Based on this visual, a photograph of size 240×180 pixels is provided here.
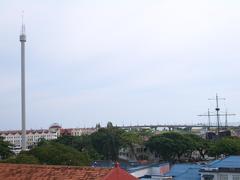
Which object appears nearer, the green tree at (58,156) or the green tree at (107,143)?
the green tree at (58,156)

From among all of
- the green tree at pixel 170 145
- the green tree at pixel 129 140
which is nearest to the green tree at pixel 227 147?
the green tree at pixel 170 145

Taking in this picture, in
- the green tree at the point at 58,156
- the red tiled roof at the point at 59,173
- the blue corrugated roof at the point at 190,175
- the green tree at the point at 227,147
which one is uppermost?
the red tiled roof at the point at 59,173

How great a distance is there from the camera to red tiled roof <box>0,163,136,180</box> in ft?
67.3

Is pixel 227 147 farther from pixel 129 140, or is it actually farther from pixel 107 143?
pixel 107 143

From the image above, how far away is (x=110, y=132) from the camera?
78250mm

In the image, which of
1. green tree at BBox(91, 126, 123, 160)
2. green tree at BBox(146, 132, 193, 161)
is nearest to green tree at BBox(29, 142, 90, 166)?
green tree at BBox(146, 132, 193, 161)

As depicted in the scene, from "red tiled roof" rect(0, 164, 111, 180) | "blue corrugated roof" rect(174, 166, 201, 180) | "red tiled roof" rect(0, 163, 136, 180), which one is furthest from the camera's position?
"blue corrugated roof" rect(174, 166, 201, 180)

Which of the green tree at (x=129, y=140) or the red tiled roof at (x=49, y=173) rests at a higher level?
the red tiled roof at (x=49, y=173)

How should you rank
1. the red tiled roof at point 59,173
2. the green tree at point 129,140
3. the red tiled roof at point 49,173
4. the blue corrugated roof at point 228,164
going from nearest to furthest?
the red tiled roof at point 59,173
the red tiled roof at point 49,173
the blue corrugated roof at point 228,164
the green tree at point 129,140

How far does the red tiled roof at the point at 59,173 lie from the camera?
2052 cm

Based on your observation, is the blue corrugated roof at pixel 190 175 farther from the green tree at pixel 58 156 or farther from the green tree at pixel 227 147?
the green tree at pixel 227 147

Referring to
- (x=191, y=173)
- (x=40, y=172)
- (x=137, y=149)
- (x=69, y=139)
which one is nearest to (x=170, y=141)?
(x=137, y=149)

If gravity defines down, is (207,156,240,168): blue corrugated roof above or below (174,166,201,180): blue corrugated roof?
above

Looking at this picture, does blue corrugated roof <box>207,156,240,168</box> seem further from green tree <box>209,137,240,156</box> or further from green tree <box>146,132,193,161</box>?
green tree <box>146,132,193,161</box>
